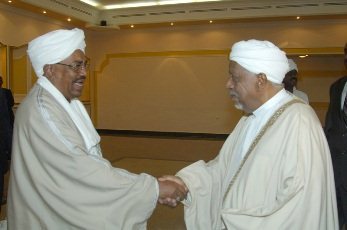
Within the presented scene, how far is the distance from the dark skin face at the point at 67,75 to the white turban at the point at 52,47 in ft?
0.10

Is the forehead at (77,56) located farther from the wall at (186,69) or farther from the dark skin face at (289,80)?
the wall at (186,69)

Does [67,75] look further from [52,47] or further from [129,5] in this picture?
[129,5]

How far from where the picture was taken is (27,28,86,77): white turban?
192 cm

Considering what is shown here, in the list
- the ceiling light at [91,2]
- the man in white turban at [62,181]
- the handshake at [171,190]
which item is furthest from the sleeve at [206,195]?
the ceiling light at [91,2]

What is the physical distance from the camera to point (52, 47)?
1916 mm

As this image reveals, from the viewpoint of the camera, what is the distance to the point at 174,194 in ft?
6.63

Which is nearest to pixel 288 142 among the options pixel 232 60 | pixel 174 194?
pixel 232 60

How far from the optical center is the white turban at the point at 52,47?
1.92 meters

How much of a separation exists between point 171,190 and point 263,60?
851mm

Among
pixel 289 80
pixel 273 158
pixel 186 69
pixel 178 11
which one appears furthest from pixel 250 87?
pixel 186 69

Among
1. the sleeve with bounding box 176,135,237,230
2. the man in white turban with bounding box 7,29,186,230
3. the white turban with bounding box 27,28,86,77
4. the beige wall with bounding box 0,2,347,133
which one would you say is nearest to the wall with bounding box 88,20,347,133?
the beige wall with bounding box 0,2,347,133

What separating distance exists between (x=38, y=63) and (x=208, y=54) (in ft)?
31.2

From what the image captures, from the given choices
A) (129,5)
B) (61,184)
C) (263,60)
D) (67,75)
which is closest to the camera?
(61,184)

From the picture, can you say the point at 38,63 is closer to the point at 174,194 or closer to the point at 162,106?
the point at 174,194
